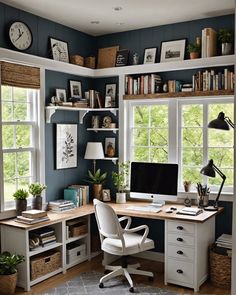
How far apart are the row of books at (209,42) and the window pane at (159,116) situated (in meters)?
0.82

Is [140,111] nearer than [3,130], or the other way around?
[3,130]

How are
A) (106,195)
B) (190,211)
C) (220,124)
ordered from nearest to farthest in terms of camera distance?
(220,124)
(190,211)
(106,195)

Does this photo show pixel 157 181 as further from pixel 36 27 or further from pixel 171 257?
pixel 36 27

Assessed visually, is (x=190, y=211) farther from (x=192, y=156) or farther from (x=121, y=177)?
(x=121, y=177)

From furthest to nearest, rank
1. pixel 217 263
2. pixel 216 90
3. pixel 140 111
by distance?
pixel 140 111 < pixel 216 90 < pixel 217 263

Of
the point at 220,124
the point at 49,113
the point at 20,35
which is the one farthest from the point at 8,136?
the point at 220,124

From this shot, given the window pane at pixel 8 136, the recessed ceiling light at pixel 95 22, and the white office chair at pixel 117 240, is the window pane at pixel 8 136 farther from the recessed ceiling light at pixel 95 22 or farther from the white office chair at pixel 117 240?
the recessed ceiling light at pixel 95 22

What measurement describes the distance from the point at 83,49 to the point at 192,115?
174 cm

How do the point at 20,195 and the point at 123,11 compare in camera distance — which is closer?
the point at 20,195

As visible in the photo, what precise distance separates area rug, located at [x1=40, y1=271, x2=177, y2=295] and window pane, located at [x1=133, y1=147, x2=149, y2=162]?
155cm

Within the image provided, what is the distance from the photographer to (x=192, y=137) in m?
4.45

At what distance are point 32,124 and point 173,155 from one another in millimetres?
1718

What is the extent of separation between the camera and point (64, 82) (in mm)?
4641

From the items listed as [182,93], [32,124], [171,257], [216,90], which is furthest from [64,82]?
[171,257]
